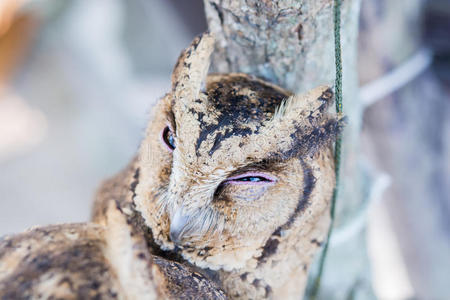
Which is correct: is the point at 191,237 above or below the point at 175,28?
below

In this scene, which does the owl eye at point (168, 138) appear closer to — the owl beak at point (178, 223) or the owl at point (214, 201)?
the owl at point (214, 201)

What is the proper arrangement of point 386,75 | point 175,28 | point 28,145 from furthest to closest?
point 28,145 → point 175,28 → point 386,75

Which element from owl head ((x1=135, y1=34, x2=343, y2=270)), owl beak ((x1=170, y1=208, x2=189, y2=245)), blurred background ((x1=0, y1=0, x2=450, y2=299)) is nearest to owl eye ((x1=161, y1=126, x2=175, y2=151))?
owl head ((x1=135, y1=34, x2=343, y2=270))

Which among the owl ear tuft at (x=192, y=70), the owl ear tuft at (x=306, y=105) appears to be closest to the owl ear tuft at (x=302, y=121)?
the owl ear tuft at (x=306, y=105)

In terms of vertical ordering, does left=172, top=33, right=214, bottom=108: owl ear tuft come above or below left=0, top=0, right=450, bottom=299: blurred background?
below

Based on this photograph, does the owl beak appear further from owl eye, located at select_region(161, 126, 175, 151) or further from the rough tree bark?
the rough tree bark

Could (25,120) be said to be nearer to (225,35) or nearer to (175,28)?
(175,28)

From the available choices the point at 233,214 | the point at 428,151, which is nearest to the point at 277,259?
the point at 233,214
